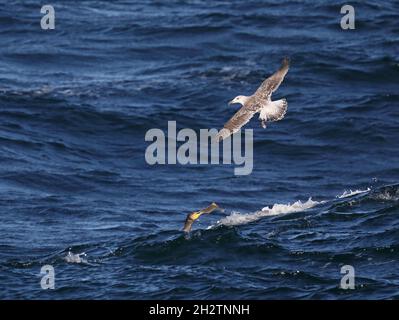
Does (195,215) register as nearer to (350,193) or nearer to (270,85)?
(270,85)

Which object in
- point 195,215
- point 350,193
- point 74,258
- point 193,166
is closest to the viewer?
point 195,215

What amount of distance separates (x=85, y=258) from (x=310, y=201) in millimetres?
6612

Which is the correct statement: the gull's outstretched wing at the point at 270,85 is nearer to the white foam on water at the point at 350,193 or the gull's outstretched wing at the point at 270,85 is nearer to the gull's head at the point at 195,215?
the gull's head at the point at 195,215

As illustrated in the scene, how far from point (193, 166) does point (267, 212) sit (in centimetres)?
502

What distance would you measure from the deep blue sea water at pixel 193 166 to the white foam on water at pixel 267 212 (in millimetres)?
88

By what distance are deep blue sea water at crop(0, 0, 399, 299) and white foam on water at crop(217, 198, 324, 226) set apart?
0.09 m

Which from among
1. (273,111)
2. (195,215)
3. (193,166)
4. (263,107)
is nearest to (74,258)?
(195,215)

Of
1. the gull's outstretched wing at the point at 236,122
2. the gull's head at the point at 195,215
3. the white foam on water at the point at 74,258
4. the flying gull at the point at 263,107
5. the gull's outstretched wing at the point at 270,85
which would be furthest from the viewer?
the white foam on water at the point at 74,258

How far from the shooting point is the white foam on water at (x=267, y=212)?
98.9ft

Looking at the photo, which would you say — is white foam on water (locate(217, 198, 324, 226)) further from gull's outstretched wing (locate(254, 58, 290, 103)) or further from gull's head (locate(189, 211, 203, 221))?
gull's outstretched wing (locate(254, 58, 290, 103))

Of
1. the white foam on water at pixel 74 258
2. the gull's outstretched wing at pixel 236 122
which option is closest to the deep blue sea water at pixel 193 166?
the white foam on water at pixel 74 258

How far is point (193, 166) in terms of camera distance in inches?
1411
